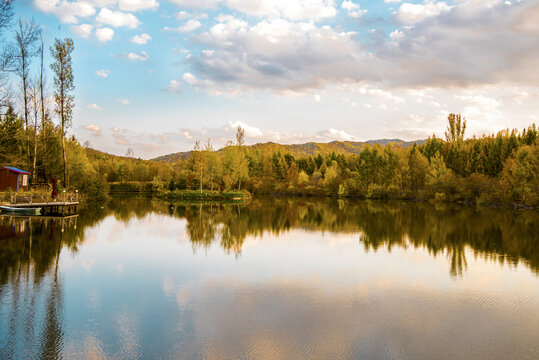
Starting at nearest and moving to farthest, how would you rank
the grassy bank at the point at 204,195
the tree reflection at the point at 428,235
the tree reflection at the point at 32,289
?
the tree reflection at the point at 32,289 → the tree reflection at the point at 428,235 → the grassy bank at the point at 204,195

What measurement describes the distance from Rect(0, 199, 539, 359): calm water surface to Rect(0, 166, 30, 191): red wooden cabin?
15.4 m

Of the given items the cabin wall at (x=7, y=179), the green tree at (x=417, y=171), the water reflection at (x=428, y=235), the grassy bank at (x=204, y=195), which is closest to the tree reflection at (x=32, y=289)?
the water reflection at (x=428, y=235)

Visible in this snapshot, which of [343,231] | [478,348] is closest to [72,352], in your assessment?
[478,348]

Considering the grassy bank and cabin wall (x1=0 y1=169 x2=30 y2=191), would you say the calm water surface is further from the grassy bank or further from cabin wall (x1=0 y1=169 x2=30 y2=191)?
the grassy bank

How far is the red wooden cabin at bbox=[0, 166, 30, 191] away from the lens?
99.1ft

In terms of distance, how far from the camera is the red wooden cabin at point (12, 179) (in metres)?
30.2

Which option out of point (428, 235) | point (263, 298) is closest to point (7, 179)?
point (263, 298)

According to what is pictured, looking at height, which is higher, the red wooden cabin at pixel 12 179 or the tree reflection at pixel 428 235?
the red wooden cabin at pixel 12 179

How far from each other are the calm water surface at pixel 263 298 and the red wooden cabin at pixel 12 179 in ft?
50.4

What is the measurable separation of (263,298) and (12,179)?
30.8 meters

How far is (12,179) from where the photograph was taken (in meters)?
30.8

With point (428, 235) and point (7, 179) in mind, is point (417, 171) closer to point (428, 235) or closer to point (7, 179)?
point (428, 235)

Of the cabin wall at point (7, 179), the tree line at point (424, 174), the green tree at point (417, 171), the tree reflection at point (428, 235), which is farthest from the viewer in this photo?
the green tree at point (417, 171)

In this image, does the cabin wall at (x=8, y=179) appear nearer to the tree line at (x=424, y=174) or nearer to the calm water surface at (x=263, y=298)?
the calm water surface at (x=263, y=298)
